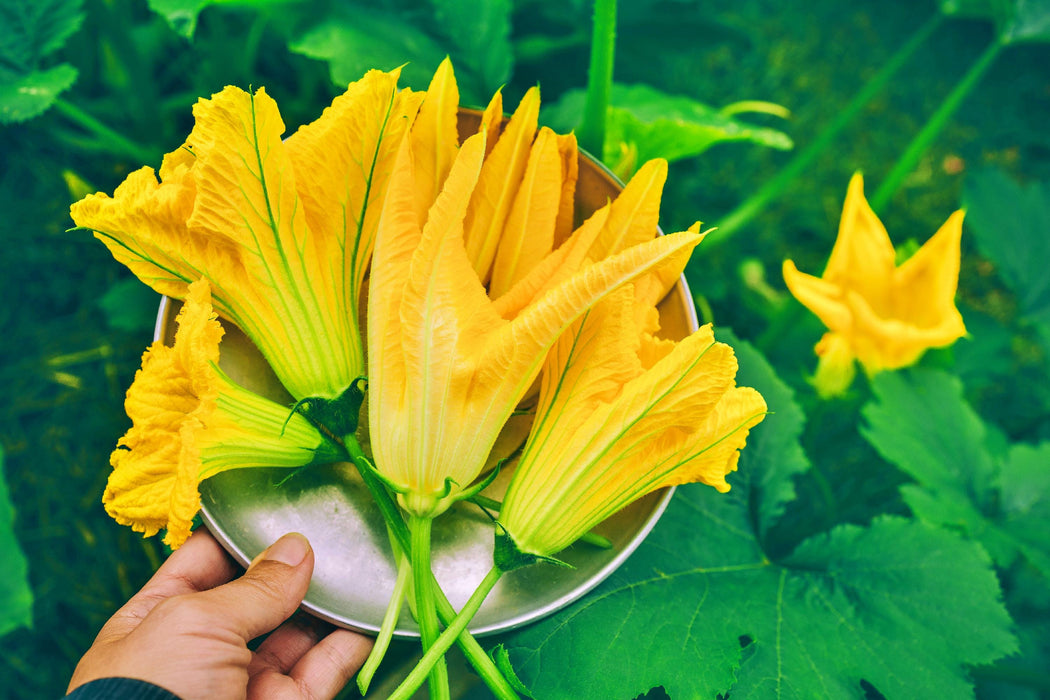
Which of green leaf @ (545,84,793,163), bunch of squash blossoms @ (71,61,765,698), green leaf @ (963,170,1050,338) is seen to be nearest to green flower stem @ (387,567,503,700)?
bunch of squash blossoms @ (71,61,765,698)

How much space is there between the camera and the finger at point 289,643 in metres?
0.84

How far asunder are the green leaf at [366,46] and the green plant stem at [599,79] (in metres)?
0.21

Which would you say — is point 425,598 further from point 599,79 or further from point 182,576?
point 599,79

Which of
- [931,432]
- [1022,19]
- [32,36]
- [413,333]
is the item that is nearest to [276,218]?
[413,333]

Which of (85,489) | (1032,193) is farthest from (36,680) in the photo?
Answer: (1032,193)

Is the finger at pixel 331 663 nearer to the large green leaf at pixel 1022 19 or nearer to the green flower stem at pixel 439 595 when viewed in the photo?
the green flower stem at pixel 439 595

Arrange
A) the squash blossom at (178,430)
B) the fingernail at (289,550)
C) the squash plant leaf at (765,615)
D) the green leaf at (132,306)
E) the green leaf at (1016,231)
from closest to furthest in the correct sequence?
the squash blossom at (178,430), the fingernail at (289,550), the squash plant leaf at (765,615), the green leaf at (132,306), the green leaf at (1016,231)

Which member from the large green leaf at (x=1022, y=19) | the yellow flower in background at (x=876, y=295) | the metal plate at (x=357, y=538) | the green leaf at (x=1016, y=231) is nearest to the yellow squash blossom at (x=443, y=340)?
the metal plate at (x=357, y=538)

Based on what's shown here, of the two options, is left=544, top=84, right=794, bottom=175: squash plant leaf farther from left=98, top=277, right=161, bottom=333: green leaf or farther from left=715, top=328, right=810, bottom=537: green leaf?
left=98, top=277, right=161, bottom=333: green leaf

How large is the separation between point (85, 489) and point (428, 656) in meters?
0.90

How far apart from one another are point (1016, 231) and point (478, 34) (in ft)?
3.48

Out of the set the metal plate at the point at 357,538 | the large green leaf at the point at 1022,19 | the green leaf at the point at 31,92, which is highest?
the green leaf at the point at 31,92

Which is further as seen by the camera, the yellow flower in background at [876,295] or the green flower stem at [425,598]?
the yellow flower in background at [876,295]

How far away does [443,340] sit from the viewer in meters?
0.64
